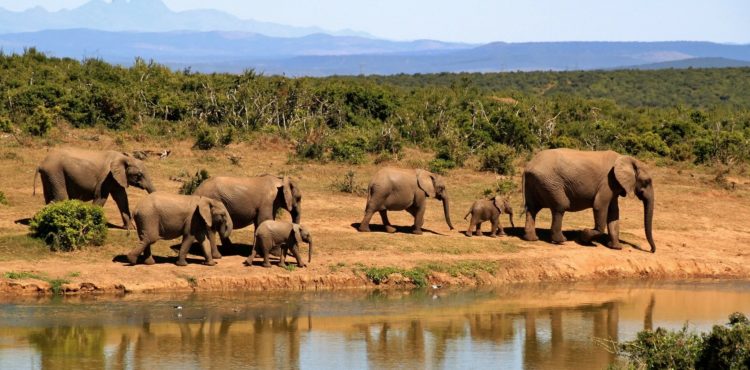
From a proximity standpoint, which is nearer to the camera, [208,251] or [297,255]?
[208,251]

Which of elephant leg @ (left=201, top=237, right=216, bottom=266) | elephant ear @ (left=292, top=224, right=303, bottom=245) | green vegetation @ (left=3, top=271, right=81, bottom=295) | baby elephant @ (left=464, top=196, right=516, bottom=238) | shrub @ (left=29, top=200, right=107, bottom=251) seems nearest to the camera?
green vegetation @ (left=3, top=271, right=81, bottom=295)

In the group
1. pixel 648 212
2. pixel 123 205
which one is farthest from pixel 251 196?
pixel 648 212

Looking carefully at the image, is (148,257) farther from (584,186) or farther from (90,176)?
(584,186)

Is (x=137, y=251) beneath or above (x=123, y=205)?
beneath

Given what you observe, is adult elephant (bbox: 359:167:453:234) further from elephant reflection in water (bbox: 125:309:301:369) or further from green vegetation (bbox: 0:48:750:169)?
green vegetation (bbox: 0:48:750:169)

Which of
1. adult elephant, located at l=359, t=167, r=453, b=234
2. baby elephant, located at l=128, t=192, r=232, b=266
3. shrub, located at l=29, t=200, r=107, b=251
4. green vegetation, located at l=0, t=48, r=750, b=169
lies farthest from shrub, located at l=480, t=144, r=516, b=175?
shrub, located at l=29, t=200, r=107, b=251

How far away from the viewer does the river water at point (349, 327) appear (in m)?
17.5

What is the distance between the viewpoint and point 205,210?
22.7 metres

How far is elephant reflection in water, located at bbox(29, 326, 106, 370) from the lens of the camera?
16812 millimetres

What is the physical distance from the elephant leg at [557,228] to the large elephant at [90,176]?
8.63m

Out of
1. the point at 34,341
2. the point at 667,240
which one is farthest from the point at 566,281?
the point at 34,341

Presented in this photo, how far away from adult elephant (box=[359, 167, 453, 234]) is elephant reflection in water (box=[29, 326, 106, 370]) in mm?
8697

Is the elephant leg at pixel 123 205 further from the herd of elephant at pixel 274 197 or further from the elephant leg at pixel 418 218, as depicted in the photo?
the elephant leg at pixel 418 218

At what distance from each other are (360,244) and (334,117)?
1761 cm
